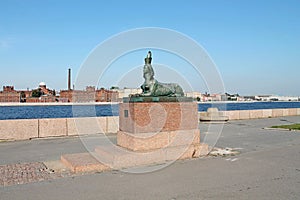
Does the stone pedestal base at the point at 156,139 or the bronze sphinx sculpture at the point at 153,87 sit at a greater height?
the bronze sphinx sculpture at the point at 153,87

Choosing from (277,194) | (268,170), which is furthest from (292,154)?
(277,194)

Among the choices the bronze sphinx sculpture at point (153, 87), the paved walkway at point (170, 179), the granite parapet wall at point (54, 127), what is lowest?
the paved walkway at point (170, 179)

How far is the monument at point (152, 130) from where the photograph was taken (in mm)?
8414

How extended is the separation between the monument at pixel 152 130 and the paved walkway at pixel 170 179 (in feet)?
1.71

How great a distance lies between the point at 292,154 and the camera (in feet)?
32.4

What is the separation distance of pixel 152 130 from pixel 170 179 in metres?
2.32

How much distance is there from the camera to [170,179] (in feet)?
22.6

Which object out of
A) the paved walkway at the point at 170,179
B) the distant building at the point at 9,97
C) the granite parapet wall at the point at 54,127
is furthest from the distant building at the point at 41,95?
the paved walkway at the point at 170,179

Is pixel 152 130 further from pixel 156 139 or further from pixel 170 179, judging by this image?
pixel 170 179

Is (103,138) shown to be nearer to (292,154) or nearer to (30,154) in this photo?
(30,154)

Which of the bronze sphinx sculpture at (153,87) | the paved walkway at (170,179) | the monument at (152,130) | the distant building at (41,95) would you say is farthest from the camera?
the distant building at (41,95)

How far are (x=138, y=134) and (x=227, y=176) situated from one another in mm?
2848

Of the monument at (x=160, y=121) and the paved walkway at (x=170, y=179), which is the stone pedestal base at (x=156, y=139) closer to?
the monument at (x=160, y=121)

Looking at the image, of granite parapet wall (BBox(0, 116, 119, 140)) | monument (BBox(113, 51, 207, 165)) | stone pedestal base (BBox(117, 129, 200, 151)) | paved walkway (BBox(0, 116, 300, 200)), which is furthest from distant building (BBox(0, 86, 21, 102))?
stone pedestal base (BBox(117, 129, 200, 151))
